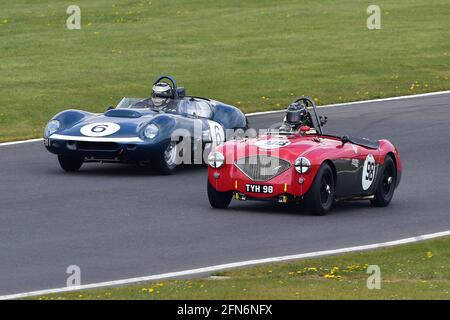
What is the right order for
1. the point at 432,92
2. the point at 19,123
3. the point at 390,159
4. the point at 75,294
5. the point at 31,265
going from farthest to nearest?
the point at 432,92 → the point at 19,123 → the point at 390,159 → the point at 31,265 → the point at 75,294

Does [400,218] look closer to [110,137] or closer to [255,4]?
[110,137]

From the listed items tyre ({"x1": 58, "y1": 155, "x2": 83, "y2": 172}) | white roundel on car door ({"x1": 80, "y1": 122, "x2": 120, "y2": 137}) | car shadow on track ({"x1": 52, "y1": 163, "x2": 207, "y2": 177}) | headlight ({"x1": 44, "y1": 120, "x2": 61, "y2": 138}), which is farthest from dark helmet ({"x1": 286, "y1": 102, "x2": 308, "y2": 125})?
headlight ({"x1": 44, "y1": 120, "x2": 61, "y2": 138})

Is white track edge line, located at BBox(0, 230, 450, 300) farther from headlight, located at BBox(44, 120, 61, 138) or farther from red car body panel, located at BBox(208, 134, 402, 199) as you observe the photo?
headlight, located at BBox(44, 120, 61, 138)

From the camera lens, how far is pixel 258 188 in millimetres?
16047

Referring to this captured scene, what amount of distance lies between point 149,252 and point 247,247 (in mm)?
1085

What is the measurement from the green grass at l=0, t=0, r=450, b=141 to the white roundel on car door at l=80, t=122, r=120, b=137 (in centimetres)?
485

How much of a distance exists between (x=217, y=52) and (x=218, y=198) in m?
19.8

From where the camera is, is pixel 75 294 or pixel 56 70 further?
pixel 56 70

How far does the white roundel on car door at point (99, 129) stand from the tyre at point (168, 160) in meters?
0.75

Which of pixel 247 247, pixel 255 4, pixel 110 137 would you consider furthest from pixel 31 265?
pixel 255 4

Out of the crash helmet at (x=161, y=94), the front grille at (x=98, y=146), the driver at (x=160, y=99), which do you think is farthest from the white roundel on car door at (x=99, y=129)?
the crash helmet at (x=161, y=94)

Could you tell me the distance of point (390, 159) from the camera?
→ 57.2 feet

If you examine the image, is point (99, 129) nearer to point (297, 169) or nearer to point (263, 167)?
point (263, 167)
